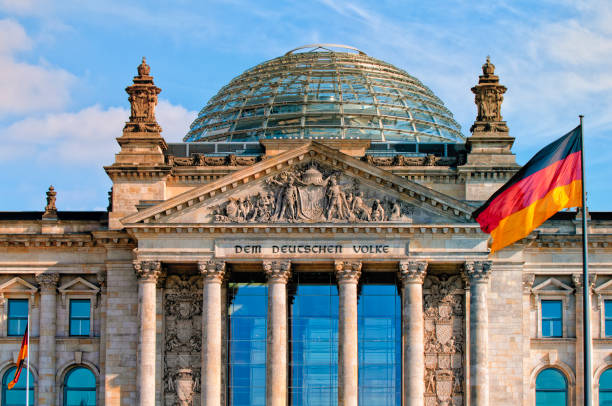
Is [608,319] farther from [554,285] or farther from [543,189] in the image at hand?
[543,189]

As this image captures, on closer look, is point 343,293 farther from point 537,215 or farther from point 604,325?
point 537,215

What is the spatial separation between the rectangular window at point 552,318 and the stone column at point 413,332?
8.43 meters

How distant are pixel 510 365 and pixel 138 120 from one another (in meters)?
25.4

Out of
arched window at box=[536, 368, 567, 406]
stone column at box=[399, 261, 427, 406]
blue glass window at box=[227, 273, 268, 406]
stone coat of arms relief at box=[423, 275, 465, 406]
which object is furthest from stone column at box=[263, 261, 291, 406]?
arched window at box=[536, 368, 567, 406]

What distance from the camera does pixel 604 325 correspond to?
6944cm

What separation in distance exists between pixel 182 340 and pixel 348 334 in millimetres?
9312

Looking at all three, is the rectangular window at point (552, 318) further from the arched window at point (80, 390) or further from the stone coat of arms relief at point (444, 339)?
the arched window at point (80, 390)

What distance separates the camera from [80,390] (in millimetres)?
68938

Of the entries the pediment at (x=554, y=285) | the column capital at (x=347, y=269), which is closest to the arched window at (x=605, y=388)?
the pediment at (x=554, y=285)

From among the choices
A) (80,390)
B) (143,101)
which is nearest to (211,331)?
(80,390)

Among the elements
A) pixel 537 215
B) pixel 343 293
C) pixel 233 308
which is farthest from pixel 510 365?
pixel 537 215

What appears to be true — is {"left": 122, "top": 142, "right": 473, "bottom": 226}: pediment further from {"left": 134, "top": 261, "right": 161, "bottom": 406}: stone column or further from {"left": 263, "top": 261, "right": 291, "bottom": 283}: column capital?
{"left": 134, "top": 261, "right": 161, "bottom": 406}: stone column

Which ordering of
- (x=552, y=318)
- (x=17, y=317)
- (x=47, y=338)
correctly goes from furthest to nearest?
(x=17, y=317) < (x=552, y=318) < (x=47, y=338)

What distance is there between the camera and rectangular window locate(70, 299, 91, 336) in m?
69.6
